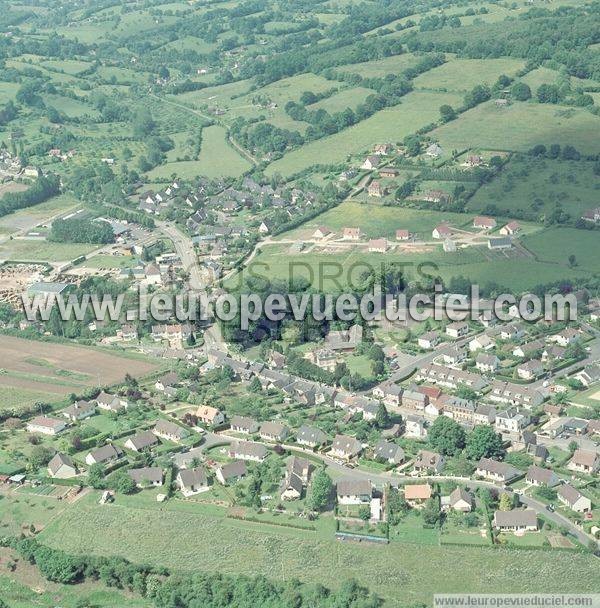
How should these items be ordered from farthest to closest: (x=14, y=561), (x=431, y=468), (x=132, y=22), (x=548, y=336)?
1. (x=132, y=22)
2. (x=548, y=336)
3. (x=431, y=468)
4. (x=14, y=561)

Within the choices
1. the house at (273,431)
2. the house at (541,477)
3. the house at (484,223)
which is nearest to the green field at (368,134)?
the house at (484,223)

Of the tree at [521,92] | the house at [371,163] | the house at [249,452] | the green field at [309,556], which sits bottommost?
the green field at [309,556]

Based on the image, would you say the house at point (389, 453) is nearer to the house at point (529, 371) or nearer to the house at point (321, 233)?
the house at point (529, 371)

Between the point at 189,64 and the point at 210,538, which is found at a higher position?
the point at 189,64

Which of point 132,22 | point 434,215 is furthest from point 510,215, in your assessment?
point 132,22

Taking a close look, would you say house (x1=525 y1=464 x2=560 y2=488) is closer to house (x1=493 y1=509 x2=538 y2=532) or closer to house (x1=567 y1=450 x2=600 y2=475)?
house (x1=567 y1=450 x2=600 y2=475)

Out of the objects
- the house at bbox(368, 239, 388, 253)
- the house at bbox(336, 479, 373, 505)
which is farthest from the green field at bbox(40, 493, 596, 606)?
the house at bbox(368, 239, 388, 253)

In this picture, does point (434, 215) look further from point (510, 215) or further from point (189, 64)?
point (189, 64)
